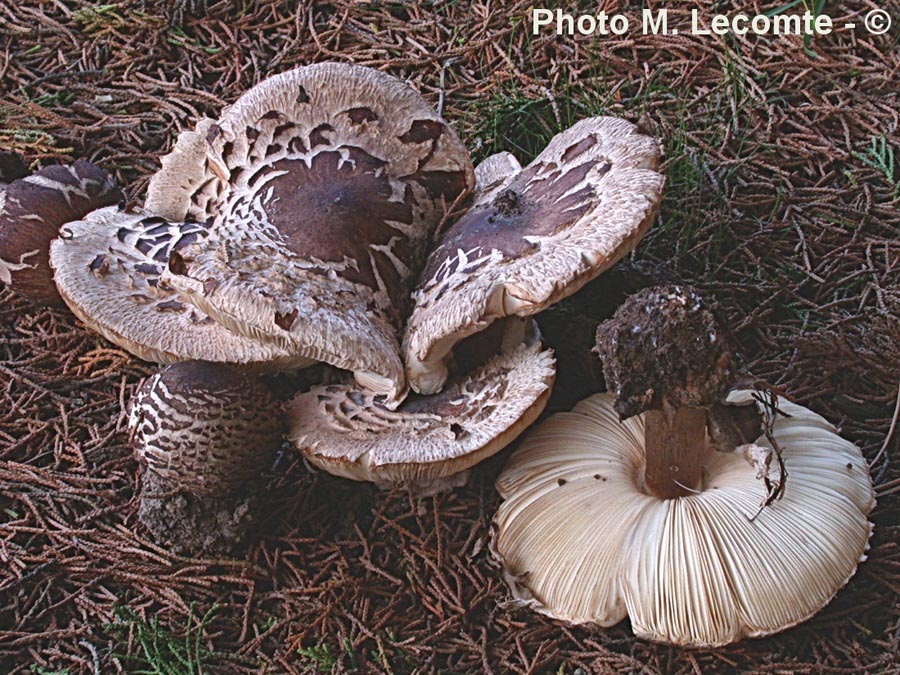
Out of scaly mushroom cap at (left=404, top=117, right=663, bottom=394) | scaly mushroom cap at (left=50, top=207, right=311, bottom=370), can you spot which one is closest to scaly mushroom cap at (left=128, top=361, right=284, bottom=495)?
scaly mushroom cap at (left=50, top=207, right=311, bottom=370)

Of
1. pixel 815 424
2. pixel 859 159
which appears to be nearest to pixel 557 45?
pixel 859 159

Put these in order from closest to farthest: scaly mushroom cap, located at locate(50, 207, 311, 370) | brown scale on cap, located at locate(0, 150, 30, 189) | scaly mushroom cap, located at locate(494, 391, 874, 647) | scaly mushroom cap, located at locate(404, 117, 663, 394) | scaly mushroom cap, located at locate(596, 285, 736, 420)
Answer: scaly mushroom cap, located at locate(596, 285, 736, 420) → scaly mushroom cap, located at locate(494, 391, 874, 647) → scaly mushroom cap, located at locate(404, 117, 663, 394) → scaly mushroom cap, located at locate(50, 207, 311, 370) → brown scale on cap, located at locate(0, 150, 30, 189)

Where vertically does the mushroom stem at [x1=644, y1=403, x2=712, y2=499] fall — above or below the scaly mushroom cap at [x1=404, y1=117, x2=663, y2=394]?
below

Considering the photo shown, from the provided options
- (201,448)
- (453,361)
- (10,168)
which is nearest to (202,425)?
(201,448)

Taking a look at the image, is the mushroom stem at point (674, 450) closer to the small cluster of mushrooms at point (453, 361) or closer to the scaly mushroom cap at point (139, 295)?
the small cluster of mushrooms at point (453, 361)

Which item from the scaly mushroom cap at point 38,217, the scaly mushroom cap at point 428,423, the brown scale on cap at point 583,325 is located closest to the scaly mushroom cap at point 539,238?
the scaly mushroom cap at point 428,423

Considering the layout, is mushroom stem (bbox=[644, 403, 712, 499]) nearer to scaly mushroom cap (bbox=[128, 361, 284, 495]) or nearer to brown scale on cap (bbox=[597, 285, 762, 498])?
brown scale on cap (bbox=[597, 285, 762, 498])

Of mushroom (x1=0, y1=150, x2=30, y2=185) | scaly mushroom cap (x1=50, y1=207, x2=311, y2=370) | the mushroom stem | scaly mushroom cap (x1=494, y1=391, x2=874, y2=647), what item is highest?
mushroom (x1=0, y1=150, x2=30, y2=185)
